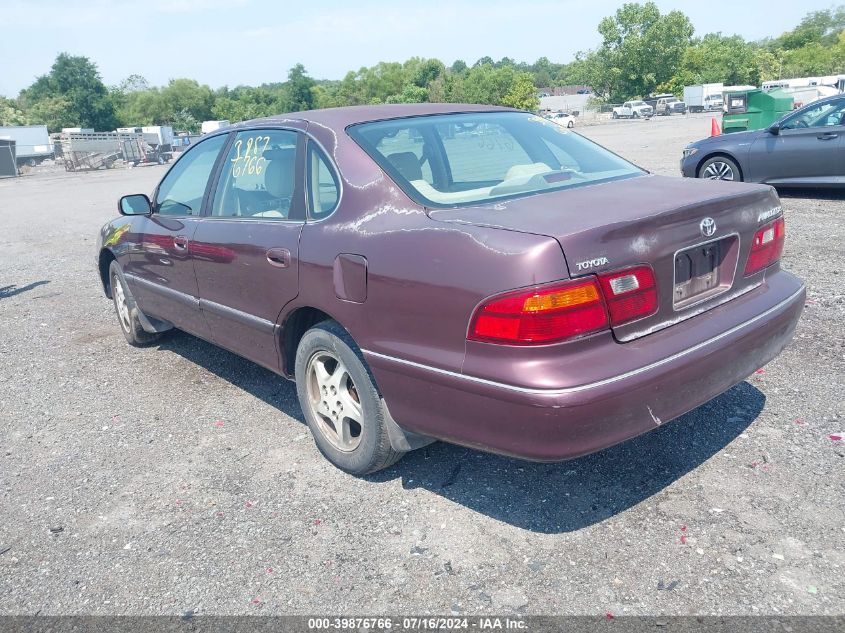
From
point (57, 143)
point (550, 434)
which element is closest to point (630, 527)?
point (550, 434)

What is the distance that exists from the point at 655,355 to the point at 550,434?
509mm

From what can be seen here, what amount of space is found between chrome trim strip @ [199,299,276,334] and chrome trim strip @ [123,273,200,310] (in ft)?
0.45

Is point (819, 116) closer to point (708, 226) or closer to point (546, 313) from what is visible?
point (708, 226)

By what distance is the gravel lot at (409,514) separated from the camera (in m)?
2.71

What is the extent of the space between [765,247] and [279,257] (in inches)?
89.3

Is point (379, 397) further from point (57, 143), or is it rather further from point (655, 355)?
point (57, 143)

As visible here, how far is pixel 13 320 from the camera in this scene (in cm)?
718

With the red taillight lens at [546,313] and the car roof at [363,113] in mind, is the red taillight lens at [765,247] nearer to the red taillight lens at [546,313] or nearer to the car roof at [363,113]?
the red taillight lens at [546,313]

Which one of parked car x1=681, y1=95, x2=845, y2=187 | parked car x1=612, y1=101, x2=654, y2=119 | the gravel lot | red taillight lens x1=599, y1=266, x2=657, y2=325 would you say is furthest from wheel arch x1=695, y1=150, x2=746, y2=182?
parked car x1=612, y1=101, x2=654, y2=119

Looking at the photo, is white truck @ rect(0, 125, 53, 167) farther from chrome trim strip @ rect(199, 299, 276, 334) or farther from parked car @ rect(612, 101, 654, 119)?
chrome trim strip @ rect(199, 299, 276, 334)

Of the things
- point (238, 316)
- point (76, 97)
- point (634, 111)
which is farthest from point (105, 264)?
point (76, 97)

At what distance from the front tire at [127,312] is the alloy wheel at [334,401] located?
8.17ft

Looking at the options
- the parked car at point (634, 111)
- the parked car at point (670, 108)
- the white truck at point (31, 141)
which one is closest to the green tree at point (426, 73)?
the parked car at point (634, 111)

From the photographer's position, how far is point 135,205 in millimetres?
5043
